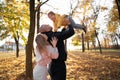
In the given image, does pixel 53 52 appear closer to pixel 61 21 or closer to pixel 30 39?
pixel 61 21

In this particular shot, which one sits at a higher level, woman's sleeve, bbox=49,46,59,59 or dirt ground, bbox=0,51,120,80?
woman's sleeve, bbox=49,46,59,59

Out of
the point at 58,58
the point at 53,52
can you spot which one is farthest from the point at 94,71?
the point at 53,52

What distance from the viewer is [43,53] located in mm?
5176

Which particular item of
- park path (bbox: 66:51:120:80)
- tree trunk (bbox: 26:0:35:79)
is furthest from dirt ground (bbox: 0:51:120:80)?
tree trunk (bbox: 26:0:35:79)

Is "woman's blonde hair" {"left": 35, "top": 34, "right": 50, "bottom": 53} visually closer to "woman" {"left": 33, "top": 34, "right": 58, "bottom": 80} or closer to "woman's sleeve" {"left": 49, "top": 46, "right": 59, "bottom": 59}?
"woman" {"left": 33, "top": 34, "right": 58, "bottom": 80}

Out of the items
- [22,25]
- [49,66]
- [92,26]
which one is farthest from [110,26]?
[49,66]

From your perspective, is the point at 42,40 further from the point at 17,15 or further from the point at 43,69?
the point at 17,15

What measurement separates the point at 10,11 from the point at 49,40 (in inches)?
399

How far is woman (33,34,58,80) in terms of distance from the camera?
5035 mm

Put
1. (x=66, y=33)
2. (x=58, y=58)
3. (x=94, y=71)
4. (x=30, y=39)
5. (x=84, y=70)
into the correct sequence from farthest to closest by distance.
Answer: (x=84, y=70)
(x=94, y=71)
(x=30, y=39)
(x=58, y=58)
(x=66, y=33)

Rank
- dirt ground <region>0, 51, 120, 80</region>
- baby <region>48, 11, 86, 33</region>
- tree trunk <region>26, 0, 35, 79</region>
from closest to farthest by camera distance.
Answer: baby <region>48, 11, 86, 33</region> → tree trunk <region>26, 0, 35, 79</region> → dirt ground <region>0, 51, 120, 80</region>

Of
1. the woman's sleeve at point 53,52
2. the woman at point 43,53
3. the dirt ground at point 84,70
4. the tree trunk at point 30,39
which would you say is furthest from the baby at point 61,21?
the dirt ground at point 84,70

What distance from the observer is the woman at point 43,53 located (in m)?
5.04

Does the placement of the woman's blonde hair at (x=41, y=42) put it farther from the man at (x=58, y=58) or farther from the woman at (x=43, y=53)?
the man at (x=58, y=58)
